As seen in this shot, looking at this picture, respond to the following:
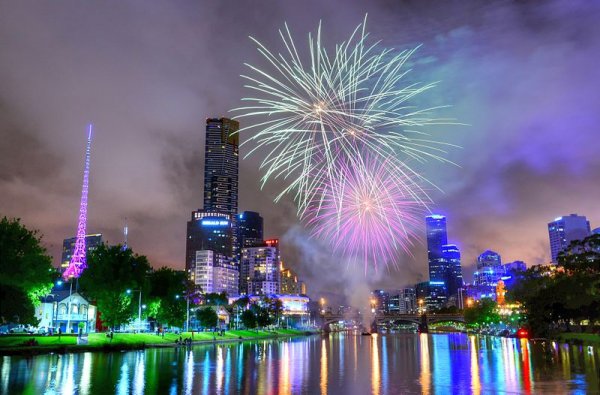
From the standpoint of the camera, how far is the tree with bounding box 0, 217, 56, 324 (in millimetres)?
65875

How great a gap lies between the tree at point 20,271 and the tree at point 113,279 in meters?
13.8

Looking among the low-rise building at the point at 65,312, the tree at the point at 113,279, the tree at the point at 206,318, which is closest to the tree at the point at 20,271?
the tree at the point at 113,279

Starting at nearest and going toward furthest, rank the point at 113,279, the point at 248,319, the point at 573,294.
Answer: the point at 113,279 < the point at 573,294 < the point at 248,319

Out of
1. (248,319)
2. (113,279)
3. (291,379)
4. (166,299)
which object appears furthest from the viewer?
(248,319)

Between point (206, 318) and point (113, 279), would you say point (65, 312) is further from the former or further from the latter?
point (206, 318)

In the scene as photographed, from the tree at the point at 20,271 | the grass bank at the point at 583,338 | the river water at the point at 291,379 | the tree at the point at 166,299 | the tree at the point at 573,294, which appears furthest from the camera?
the tree at the point at 166,299

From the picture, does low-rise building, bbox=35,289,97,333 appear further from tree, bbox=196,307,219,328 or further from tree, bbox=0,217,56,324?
tree, bbox=196,307,219,328

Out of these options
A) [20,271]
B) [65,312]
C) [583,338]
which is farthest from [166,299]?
[583,338]

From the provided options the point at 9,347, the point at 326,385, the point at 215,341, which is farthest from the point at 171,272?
the point at 326,385

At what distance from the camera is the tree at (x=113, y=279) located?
89938 mm

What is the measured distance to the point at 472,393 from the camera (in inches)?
1191

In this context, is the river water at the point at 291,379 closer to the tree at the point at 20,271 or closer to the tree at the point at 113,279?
the tree at the point at 20,271

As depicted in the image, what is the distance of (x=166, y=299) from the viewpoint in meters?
116

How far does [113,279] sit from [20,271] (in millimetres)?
23101
